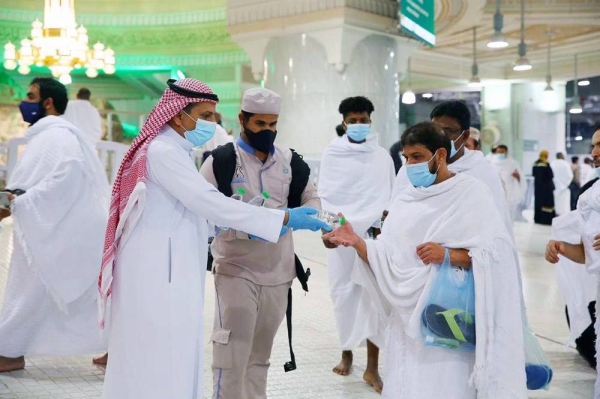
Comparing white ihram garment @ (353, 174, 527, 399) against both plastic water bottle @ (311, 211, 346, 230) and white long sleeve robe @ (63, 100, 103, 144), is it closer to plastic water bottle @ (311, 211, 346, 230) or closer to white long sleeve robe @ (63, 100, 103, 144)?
plastic water bottle @ (311, 211, 346, 230)

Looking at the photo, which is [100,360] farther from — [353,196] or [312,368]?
[353,196]

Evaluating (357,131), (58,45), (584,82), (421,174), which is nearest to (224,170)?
(421,174)

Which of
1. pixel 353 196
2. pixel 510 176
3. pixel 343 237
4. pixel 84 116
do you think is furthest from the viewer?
pixel 510 176

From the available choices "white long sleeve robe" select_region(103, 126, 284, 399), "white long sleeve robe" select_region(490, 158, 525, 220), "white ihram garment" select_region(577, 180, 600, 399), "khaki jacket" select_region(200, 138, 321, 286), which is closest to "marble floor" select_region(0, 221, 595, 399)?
"white ihram garment" select_region(577, 180, 600, 399)

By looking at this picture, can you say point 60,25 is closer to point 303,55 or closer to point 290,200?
point 303,55

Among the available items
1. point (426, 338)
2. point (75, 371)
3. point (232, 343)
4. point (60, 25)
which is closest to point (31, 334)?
point (75, 371)

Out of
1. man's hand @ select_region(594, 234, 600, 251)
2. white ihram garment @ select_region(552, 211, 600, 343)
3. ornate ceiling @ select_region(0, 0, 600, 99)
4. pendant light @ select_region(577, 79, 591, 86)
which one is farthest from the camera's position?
pendant light @ select_region(577, 79, 591, 86)

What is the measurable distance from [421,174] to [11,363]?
2.53 metres

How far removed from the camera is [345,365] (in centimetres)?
429

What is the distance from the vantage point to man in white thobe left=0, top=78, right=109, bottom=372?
3893mm

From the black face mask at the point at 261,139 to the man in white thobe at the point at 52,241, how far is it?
4.21 feet

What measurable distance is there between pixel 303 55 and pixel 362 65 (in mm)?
822

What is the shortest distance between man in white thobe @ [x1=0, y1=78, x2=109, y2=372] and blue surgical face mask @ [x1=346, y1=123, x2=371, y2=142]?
1.46m

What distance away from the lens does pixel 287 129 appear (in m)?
10.6
